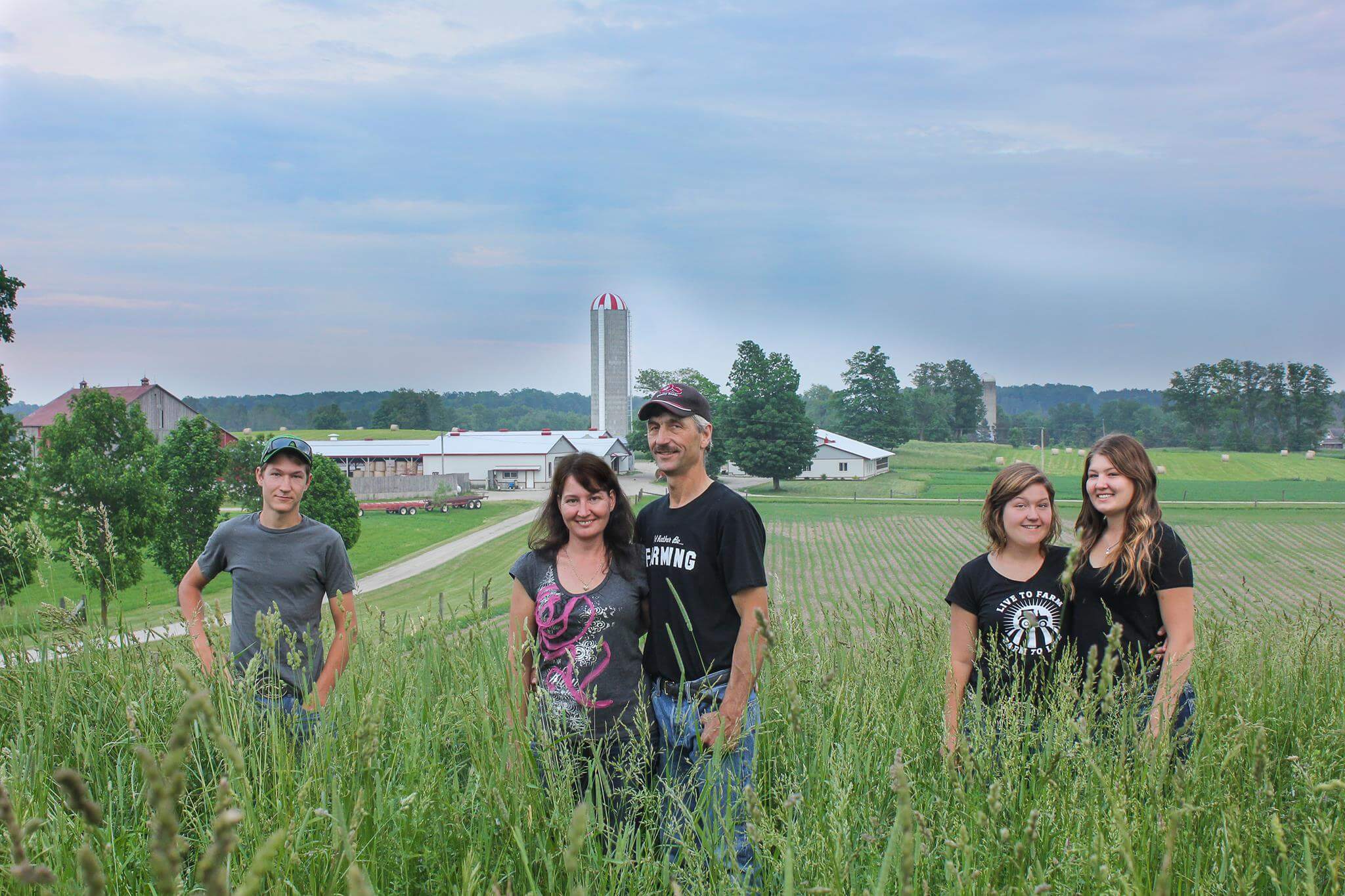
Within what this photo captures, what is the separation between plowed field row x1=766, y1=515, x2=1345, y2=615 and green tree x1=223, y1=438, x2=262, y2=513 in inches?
841

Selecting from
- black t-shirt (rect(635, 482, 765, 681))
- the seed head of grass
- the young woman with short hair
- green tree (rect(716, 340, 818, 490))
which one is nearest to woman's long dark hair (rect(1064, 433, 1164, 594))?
the young woman with short hair

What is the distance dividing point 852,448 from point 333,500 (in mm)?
57126

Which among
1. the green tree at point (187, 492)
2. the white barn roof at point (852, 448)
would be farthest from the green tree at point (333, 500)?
the white barn roof at point (852, 448)

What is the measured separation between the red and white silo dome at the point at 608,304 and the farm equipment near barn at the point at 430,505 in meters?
52.1

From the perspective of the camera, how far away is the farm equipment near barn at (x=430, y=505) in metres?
56.2

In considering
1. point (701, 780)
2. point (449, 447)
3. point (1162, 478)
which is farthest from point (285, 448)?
point (1162, 478)

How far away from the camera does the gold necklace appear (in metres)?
3.10

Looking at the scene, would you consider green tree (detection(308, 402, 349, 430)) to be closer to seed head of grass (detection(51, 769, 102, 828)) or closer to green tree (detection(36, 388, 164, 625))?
green tree (detection(36, 388, 164, 625))

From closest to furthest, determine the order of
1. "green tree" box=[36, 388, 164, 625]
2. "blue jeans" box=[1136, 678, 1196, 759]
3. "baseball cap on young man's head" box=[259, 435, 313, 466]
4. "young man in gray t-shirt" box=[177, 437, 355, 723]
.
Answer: "blue jeans" box=[1136, 678, 1196, 759]
"young man in gray t-shirt" box=[177, 437, 355, 723]
"baseball cap on young man's head" box=[259, 435, 313, 466]
"green tree" box=[36, 388, 164, 625]

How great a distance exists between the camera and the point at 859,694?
3.19m

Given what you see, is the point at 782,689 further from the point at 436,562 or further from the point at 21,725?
the point at 436,562

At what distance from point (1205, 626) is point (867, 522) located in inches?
1757

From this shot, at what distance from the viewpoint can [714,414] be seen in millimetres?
53312

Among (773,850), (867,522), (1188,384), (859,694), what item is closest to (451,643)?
(859,694)
